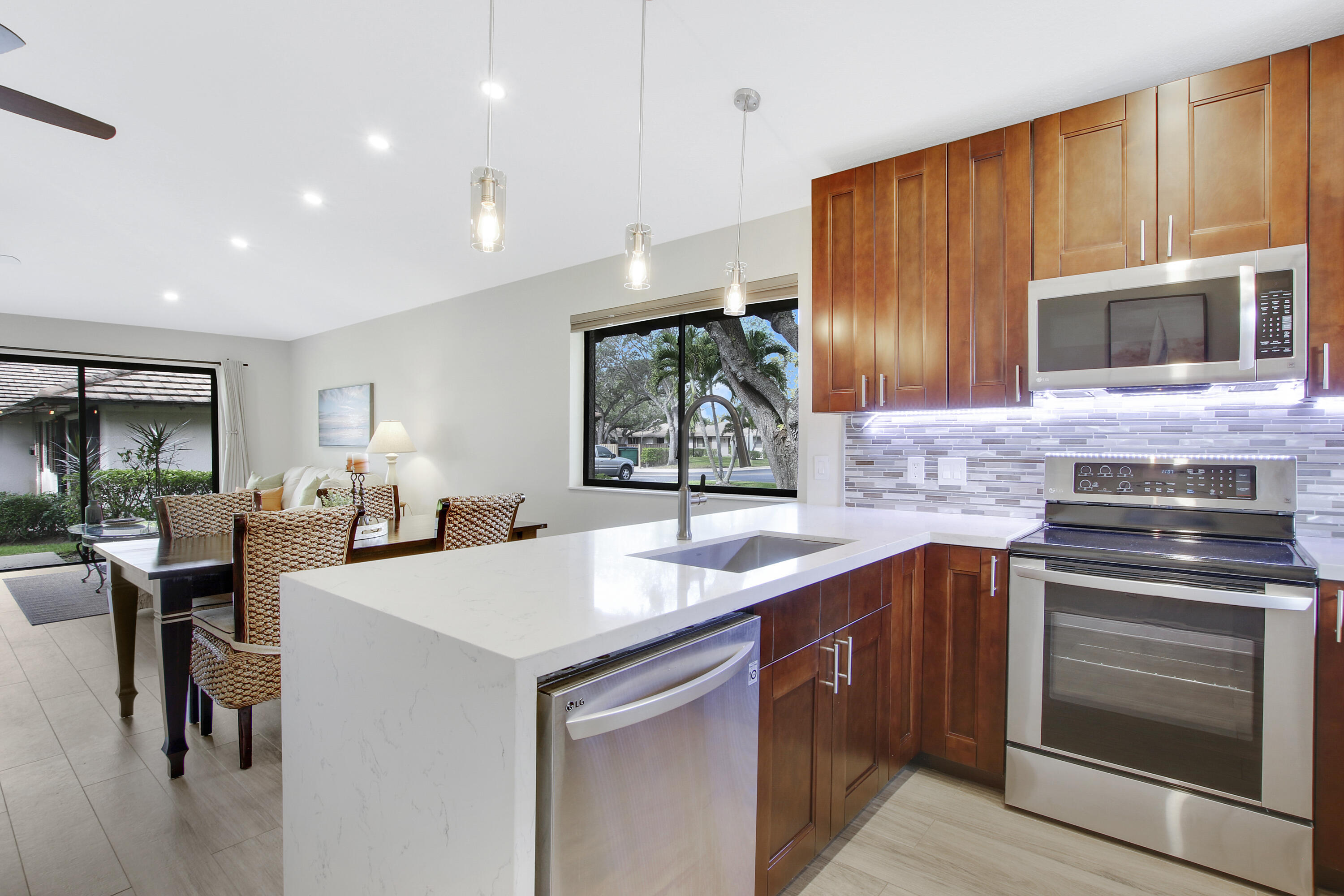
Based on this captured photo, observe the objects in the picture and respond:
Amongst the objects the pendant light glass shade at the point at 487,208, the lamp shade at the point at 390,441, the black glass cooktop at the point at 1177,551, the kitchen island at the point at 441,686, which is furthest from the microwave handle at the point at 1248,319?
the lamp shade at the point at 390,441

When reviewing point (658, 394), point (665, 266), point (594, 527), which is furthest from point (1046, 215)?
point (594, 527)

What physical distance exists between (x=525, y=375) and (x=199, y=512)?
86.0 inches

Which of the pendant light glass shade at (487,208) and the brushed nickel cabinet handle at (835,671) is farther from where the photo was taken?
the brushed nickel cabinet handle at (835,671)

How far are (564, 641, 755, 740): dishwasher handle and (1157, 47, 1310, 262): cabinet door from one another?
2036mm

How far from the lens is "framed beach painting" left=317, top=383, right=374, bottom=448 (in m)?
6.18

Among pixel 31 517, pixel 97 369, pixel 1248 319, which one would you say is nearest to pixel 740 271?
pixel 1248 319

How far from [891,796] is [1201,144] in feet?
7.85

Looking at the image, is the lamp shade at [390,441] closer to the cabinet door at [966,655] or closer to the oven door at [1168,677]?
the cabinet door at [966,655]

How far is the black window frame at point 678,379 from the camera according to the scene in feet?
11.5

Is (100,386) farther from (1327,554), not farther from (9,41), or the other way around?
(1327,554)

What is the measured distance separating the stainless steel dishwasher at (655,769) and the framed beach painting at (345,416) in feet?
18.7

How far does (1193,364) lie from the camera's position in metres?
1.95

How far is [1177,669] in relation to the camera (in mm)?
1764

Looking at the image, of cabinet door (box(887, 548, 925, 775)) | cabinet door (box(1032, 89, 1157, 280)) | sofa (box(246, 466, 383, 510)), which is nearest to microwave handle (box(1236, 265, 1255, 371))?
cabinet door (box(1032, 89, 1157, 280))
